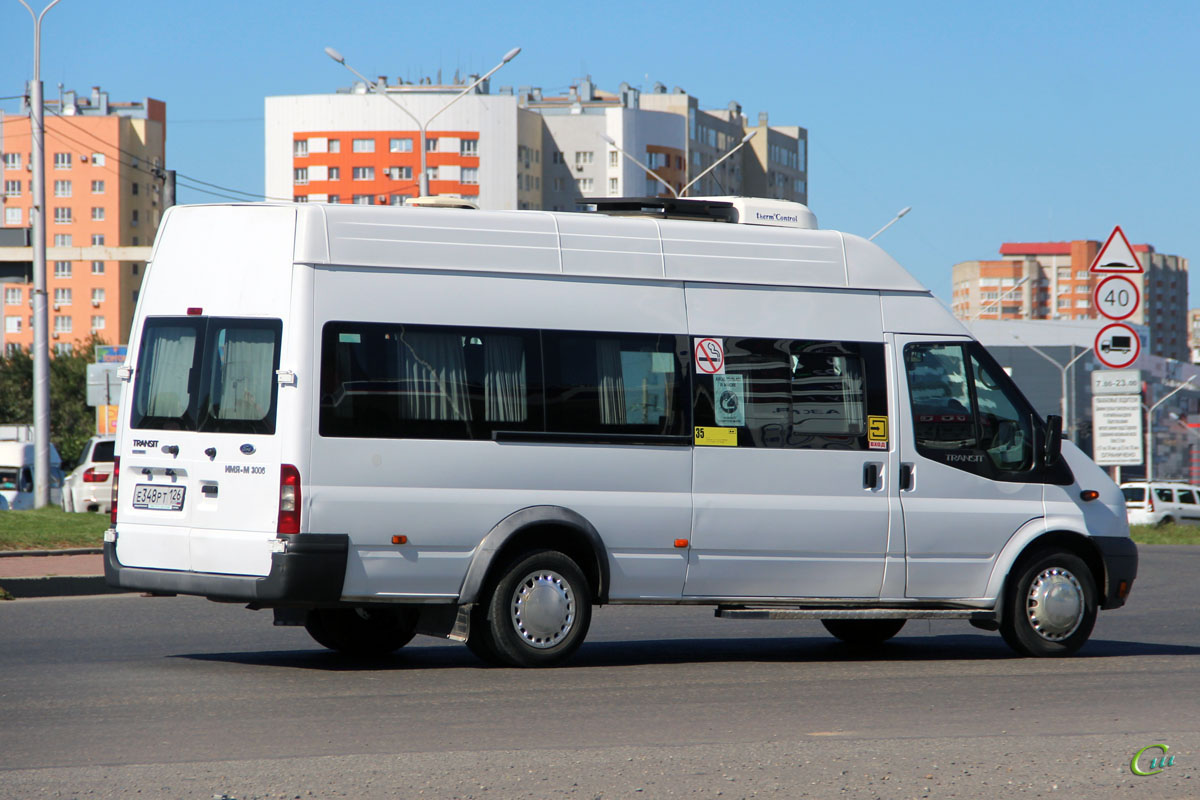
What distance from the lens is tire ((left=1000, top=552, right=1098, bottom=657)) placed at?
1112 cm

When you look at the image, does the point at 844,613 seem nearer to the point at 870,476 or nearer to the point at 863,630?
the point at 870,476

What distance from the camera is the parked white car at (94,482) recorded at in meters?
30.0

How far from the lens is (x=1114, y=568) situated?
11.3 m

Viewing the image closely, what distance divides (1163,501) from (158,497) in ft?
160

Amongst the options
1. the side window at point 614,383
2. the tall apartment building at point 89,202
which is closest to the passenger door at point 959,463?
the side window at point 614,383

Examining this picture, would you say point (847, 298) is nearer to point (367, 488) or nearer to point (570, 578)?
point (570, 578)

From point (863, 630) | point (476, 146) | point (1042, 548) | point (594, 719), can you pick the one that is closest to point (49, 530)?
point (863, 630)

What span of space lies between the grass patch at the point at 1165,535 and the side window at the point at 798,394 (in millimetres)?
22698

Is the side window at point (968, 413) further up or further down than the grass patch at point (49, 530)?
further up

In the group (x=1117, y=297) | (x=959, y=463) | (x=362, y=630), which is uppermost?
(x=1117, y=297)

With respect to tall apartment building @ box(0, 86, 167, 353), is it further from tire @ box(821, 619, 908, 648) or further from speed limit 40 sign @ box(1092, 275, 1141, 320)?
tire @ box(821, 619, 908, 648)

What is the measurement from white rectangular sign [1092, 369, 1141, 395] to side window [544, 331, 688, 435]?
1255 centimetres

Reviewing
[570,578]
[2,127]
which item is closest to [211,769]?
[570,578]

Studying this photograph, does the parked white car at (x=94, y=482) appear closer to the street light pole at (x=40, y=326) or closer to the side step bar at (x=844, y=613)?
the street light pole at (x=40, y=326)
